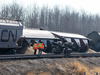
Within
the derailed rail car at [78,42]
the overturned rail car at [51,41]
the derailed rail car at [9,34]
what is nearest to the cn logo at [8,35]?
the derailed rail car at [9,34]

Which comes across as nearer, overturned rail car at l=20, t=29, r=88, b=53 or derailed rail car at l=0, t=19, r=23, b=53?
derailed rail car at l=0, t=19, r=23, b=53

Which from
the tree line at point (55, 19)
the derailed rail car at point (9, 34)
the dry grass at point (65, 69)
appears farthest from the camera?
Answer: the tree line at point (55, 19)

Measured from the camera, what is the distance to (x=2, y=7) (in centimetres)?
5400

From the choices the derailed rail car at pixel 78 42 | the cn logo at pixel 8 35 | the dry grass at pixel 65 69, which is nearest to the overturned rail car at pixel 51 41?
the derailed rail car at pixel 78 42

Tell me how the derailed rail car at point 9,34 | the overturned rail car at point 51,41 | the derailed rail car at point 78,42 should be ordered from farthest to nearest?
the derailed rail car at point 78,42
the overturned rail car at point 51,41
the derailed rail car at point 9,34

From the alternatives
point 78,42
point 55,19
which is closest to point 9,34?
point 78,42

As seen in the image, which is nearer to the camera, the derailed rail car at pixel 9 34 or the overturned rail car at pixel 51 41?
the derailed rail car at pixel 9 34

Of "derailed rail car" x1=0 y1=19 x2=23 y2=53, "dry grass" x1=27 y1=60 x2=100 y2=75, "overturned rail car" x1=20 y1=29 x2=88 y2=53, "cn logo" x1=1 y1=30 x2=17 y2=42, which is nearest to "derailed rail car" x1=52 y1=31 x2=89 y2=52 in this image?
"overturned rail car" x1=20 y1=29 x2=88 y2=53

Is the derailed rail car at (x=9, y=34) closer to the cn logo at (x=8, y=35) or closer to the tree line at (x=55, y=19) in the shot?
the cn logo at (x=8, y=35)

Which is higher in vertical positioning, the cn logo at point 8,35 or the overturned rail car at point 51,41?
the cn logo at point 8,35

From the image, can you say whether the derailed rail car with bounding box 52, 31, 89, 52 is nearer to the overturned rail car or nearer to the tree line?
the overturned rail car

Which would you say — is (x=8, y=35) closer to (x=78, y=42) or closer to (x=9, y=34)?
(x=9, y=34)

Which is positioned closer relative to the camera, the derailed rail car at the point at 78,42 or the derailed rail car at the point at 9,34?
the derailed rail car at the point at 9,34

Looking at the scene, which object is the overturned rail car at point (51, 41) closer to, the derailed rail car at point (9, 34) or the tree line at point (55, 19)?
the derailed rail car at point (9, 34)
